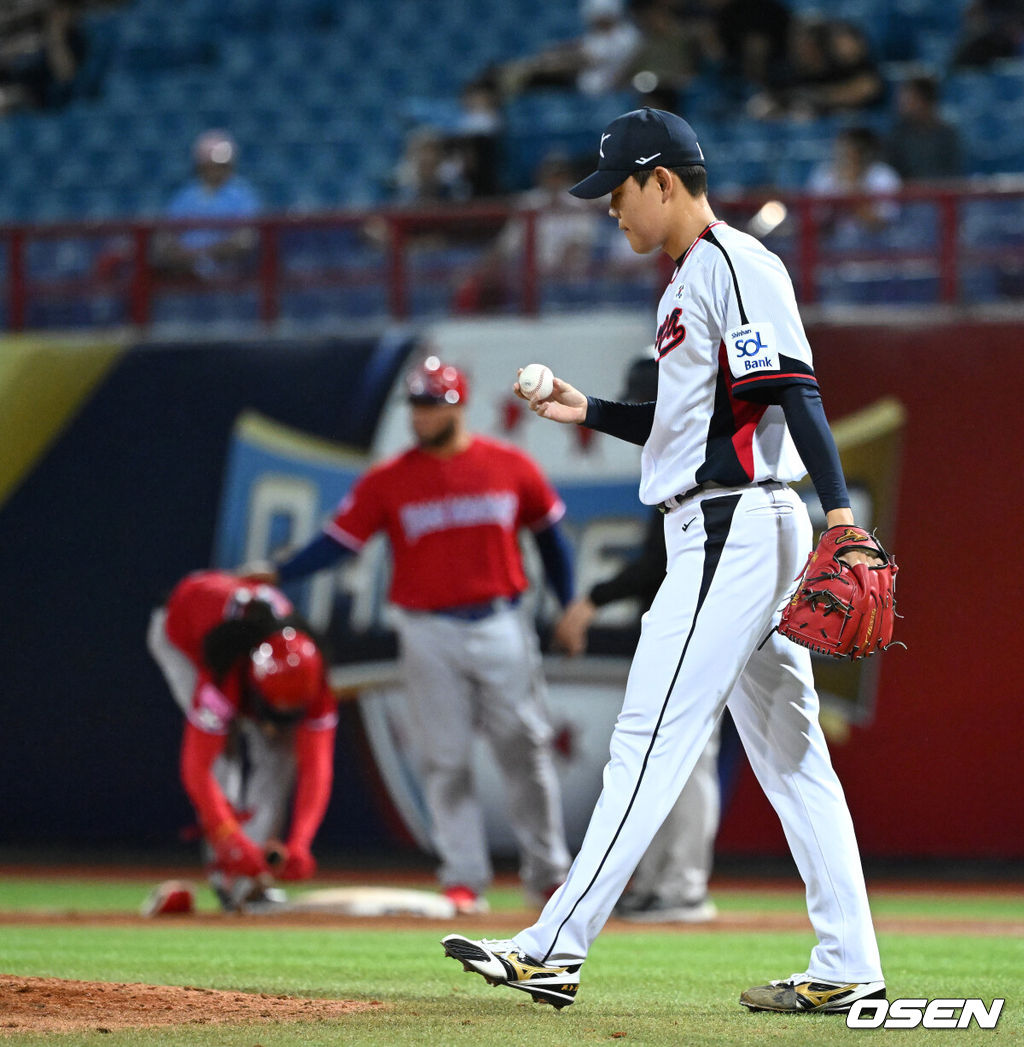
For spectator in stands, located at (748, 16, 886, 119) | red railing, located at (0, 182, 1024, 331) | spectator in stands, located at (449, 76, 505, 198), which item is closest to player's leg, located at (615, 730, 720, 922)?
red railing, located at (0, 182, 1024, 331)

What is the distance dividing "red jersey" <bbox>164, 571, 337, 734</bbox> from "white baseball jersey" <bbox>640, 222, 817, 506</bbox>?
11.0 feet

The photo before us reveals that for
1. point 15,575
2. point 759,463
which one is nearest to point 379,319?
point 15,575

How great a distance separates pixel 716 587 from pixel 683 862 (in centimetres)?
345

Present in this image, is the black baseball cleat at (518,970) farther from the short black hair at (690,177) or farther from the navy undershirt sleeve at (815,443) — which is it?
→ the short black hair at (690,177)

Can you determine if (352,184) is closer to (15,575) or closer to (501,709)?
(15,575)

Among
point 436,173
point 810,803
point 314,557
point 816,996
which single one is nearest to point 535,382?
point 810,803

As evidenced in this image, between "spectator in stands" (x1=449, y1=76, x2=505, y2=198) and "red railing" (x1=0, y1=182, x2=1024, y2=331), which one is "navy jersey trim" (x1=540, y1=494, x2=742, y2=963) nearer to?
"red railing" (x1=0, y1=182, x2=1024, y2=331)

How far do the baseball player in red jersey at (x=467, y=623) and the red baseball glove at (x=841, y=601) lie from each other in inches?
142

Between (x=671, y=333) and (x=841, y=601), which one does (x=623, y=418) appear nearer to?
(x=671, y=333)

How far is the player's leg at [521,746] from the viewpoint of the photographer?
7418 millimetres

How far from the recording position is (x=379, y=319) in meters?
10.2

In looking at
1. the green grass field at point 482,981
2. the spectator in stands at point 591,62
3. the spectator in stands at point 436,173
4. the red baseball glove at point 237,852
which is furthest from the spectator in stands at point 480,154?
the red baseball glove at point 237,852

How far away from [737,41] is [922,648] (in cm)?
523

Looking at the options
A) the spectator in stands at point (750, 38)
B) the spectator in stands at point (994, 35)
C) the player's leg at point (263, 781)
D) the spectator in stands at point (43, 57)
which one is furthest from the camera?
the spectator in stands at point (43, 57)
